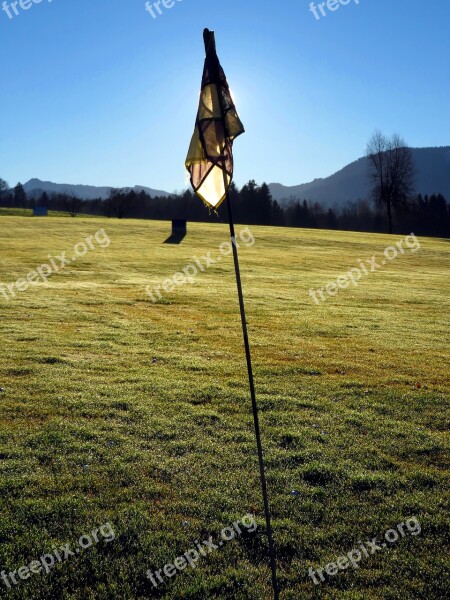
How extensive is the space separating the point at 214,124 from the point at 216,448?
3493mm

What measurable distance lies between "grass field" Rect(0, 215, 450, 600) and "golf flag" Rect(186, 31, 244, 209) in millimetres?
2773

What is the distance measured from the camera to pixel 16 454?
5.16m

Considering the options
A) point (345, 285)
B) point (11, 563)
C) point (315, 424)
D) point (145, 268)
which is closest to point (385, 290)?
point (345, 285)

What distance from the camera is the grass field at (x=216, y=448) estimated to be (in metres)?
3.70

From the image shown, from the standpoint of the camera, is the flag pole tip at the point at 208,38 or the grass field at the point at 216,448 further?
the grass field at the point at 216,448

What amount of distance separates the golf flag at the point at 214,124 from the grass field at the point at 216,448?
2.77 metres

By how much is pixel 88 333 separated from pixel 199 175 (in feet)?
24.8

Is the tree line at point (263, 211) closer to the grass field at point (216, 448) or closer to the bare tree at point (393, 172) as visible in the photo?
the bare tree at point (393, 172)

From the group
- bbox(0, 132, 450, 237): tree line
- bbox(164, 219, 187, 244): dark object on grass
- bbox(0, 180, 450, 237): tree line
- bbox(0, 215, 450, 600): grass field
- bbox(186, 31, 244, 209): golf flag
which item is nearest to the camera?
bbox(186, 31, 244, 209): golf flag

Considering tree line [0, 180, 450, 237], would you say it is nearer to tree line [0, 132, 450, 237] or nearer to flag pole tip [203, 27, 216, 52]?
tree line [0, 132, 450, 237]

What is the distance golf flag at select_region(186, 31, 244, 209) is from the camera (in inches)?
133

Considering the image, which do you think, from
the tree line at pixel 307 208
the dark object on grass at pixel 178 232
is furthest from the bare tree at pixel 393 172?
the dark object on grass at pixel 178 232

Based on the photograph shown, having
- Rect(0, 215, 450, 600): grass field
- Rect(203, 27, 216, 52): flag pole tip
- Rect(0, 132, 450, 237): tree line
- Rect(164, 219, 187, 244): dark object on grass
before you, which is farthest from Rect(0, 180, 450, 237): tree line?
Rect(203, 27, 216, 52): flag pole tip

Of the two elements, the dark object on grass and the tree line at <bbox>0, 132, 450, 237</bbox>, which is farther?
the tree line at <bbox>0, 132, 450, 237</bbox>
